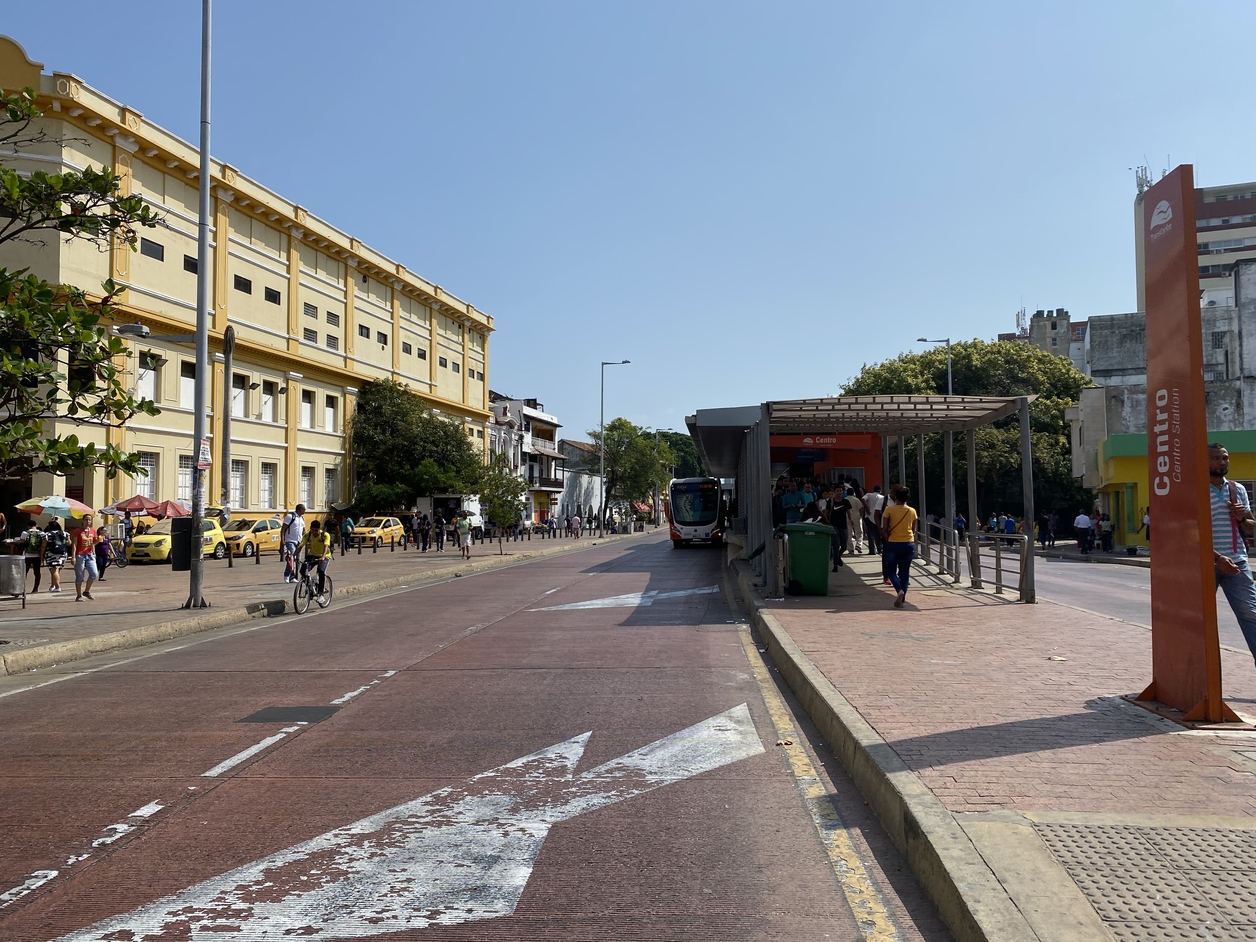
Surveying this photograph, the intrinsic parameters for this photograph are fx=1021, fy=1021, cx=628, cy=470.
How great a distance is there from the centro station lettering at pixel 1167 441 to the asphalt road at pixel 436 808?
115 inches

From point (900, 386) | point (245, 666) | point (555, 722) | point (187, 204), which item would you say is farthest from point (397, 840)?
point (900, 386)

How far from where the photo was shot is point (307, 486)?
4878cm

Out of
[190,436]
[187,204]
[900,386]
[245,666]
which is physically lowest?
[245,666]

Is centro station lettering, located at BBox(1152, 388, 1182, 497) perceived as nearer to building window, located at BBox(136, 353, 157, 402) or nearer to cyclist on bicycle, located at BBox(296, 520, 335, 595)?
cyclist on bicycle, located at BBox(296, 520, 335, 595)

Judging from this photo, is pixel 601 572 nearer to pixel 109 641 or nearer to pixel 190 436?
pixel 109 641

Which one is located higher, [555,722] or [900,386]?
[900,386]

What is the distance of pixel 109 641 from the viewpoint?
1280 cm

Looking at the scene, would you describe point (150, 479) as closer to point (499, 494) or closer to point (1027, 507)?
point (499, 494)

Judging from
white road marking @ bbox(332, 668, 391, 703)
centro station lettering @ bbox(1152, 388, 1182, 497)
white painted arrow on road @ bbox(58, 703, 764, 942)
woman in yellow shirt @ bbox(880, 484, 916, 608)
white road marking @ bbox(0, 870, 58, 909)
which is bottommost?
white road marking @ bbox(332, 668, 391, 703)

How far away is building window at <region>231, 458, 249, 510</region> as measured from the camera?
140 ft

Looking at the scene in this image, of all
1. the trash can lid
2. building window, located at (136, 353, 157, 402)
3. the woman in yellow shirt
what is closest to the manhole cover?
the woman in yellow shirt

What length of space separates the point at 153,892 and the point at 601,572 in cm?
2278

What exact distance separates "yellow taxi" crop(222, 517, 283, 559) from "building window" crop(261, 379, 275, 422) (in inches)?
214

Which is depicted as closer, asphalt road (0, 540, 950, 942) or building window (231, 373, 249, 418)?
asphalt road (0, 540, 950, 942)
